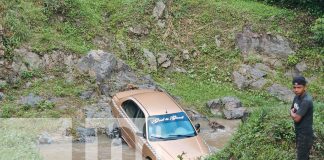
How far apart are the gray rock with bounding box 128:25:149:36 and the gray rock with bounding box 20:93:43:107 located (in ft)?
19.8

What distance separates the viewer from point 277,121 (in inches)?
327

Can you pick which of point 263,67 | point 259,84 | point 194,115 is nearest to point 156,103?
point 194,115

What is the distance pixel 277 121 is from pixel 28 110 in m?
8.88

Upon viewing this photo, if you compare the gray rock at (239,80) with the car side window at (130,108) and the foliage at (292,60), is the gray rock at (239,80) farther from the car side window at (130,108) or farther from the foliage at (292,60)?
the car side window at (130,108)

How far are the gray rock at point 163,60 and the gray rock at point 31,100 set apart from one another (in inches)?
223

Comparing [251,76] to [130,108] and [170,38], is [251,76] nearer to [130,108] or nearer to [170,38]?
[170,38]

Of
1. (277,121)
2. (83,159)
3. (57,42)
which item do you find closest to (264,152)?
(277,121)

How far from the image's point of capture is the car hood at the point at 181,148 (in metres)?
10.8

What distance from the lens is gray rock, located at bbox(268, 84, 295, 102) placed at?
17484 millimetres

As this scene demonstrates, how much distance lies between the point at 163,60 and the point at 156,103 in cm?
664

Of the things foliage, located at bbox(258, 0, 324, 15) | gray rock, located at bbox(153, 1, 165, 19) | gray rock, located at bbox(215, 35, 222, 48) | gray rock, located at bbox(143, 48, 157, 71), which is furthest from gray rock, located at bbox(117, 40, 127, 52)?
foliage, located at bbox(258, 0, 324, 15)

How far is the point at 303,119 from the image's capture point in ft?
23.6

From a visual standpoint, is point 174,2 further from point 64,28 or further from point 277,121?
point 277,121

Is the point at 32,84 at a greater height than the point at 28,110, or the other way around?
the point at 32,84
